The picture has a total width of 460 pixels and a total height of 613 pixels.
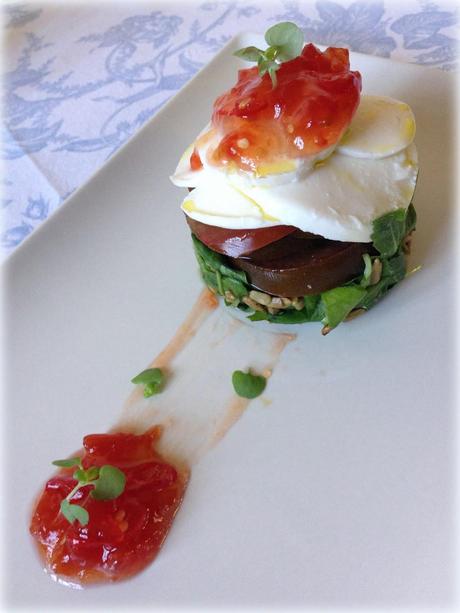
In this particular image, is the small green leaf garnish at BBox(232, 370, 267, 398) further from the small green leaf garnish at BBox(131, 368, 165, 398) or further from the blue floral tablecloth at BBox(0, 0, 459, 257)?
the blue floral tablecloth at BBox(0, 0, 459, 257)

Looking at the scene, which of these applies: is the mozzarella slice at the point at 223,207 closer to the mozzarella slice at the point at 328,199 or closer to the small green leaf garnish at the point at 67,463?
the mozzarella slice at the point at 328,199

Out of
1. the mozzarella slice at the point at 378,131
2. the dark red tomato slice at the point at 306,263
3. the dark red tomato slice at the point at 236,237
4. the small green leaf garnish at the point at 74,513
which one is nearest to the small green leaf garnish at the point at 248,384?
the dark red tomato slice at the point at 306,263

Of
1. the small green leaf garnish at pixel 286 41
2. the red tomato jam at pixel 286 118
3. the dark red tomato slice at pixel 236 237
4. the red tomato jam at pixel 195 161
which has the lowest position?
the dark red tomato slice at pixel 236 237

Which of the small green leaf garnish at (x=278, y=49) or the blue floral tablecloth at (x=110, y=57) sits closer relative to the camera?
the small green leaf garnish at (x=278, y=49)

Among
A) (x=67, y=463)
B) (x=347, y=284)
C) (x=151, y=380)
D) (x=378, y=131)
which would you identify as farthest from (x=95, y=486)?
(x=378, y=131)

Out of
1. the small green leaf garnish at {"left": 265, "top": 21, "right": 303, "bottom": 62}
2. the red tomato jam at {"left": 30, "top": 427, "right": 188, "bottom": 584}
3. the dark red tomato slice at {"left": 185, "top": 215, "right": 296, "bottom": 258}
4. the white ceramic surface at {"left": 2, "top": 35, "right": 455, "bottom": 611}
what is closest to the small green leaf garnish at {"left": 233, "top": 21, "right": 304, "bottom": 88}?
the small green leaf garnish at {"left": 265, "top": 21, "right": 303, "bottom": 62}

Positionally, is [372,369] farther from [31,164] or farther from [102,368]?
[31,164]

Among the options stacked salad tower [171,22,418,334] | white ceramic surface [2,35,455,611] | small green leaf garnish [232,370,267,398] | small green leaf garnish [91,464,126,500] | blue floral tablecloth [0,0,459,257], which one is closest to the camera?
white ceramic surface [2,35,455,611]
